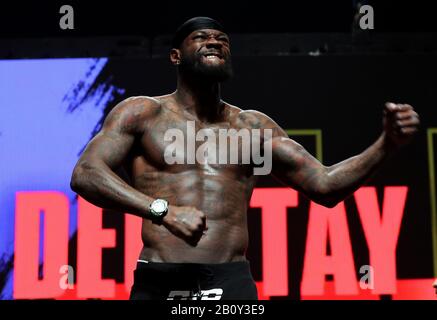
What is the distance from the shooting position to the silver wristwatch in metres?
2.04

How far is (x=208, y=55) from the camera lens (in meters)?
2.50

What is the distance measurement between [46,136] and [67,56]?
1.63 feet

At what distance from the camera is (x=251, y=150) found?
2488 mm

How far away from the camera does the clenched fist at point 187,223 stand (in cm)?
194

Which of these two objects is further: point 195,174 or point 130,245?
point 130,245

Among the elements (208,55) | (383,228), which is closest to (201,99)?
(208,55)

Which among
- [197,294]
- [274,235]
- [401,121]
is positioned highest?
[401,121]

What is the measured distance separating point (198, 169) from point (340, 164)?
467mm

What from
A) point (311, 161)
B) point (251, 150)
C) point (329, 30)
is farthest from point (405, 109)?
point (329, 30)

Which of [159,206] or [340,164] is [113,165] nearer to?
[159,206]

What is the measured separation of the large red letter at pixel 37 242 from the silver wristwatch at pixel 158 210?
206cm

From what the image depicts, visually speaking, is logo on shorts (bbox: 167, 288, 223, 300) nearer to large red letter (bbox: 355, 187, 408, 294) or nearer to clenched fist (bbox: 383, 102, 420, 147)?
clenched fist (bbox: 383, 102, 420, 147)

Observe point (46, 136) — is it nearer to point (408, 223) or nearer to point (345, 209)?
point (345, 209)
